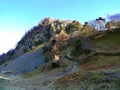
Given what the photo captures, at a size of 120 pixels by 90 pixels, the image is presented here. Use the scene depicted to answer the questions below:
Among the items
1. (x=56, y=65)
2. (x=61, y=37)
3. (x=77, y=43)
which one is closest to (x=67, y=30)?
(x=61, y=37)

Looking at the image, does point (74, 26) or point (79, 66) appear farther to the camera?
point (74, 26)

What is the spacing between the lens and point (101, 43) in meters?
105

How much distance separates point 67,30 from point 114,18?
52.8m

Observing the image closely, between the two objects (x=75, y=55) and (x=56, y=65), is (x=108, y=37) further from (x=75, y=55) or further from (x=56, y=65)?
(x=56, y=65)

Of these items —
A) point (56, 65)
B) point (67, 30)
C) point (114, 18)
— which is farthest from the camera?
point (67, 30)

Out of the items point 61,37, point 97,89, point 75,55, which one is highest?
point 61,37

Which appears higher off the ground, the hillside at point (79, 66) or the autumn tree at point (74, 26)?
the autumn tree at point (74, 26)

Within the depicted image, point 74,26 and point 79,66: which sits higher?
point 74,26

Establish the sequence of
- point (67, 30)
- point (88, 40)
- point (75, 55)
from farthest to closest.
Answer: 1. point (67, 30)
2. point (88, 40)
3. point (75, 55)

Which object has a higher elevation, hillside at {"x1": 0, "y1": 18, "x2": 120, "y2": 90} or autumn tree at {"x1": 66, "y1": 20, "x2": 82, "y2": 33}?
autumn tree at {"x1": 66, "y1": 20, "x2": 82, "y2": 33}

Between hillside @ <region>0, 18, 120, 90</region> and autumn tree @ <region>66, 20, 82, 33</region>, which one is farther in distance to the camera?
autumn tree @ <region>66, 20, 82, 33</region>

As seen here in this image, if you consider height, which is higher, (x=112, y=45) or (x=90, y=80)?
(x=112, y=45)

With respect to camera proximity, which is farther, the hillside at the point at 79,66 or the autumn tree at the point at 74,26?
the autumn tree at the point at 74,26

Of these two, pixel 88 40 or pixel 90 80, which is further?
pixel 88 40
